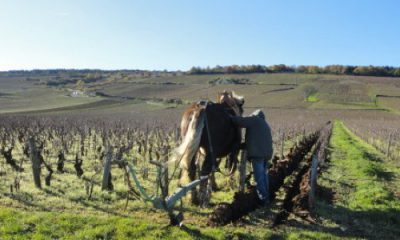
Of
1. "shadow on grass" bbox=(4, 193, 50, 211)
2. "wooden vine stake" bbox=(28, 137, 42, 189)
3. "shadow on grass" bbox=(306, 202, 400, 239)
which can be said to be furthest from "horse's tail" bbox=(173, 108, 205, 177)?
"wooden vine stake" bbox=(28, 137, 42, 189)

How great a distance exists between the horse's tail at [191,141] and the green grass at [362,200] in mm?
2708

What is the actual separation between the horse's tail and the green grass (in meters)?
2.71

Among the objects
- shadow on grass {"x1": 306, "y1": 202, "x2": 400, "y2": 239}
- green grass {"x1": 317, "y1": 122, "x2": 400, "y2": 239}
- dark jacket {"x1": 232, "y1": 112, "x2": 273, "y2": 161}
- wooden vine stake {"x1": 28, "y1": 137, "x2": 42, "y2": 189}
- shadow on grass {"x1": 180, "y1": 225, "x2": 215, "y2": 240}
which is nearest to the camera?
shadow on grass {"x1": 180, "y1": 225, "x2": 215, "y2": 240}

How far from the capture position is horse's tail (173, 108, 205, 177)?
755 centimetres

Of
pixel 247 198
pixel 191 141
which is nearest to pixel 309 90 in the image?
pixel 247 198

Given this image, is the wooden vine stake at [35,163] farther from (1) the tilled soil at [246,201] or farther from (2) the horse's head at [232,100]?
(2) the horse's head at [232,100]

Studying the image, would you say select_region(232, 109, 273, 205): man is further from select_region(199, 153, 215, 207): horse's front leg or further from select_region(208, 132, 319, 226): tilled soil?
select_region(199, 153, 215, 207): horse's front leg

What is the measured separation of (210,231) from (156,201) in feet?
3.12

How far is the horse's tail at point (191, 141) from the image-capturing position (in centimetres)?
755

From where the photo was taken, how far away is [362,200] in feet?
29.6

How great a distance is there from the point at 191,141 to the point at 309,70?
108764mm

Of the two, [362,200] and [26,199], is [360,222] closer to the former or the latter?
[362,200]

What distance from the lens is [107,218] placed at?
6867mm

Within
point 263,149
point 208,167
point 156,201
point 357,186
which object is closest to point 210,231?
point 156,201
